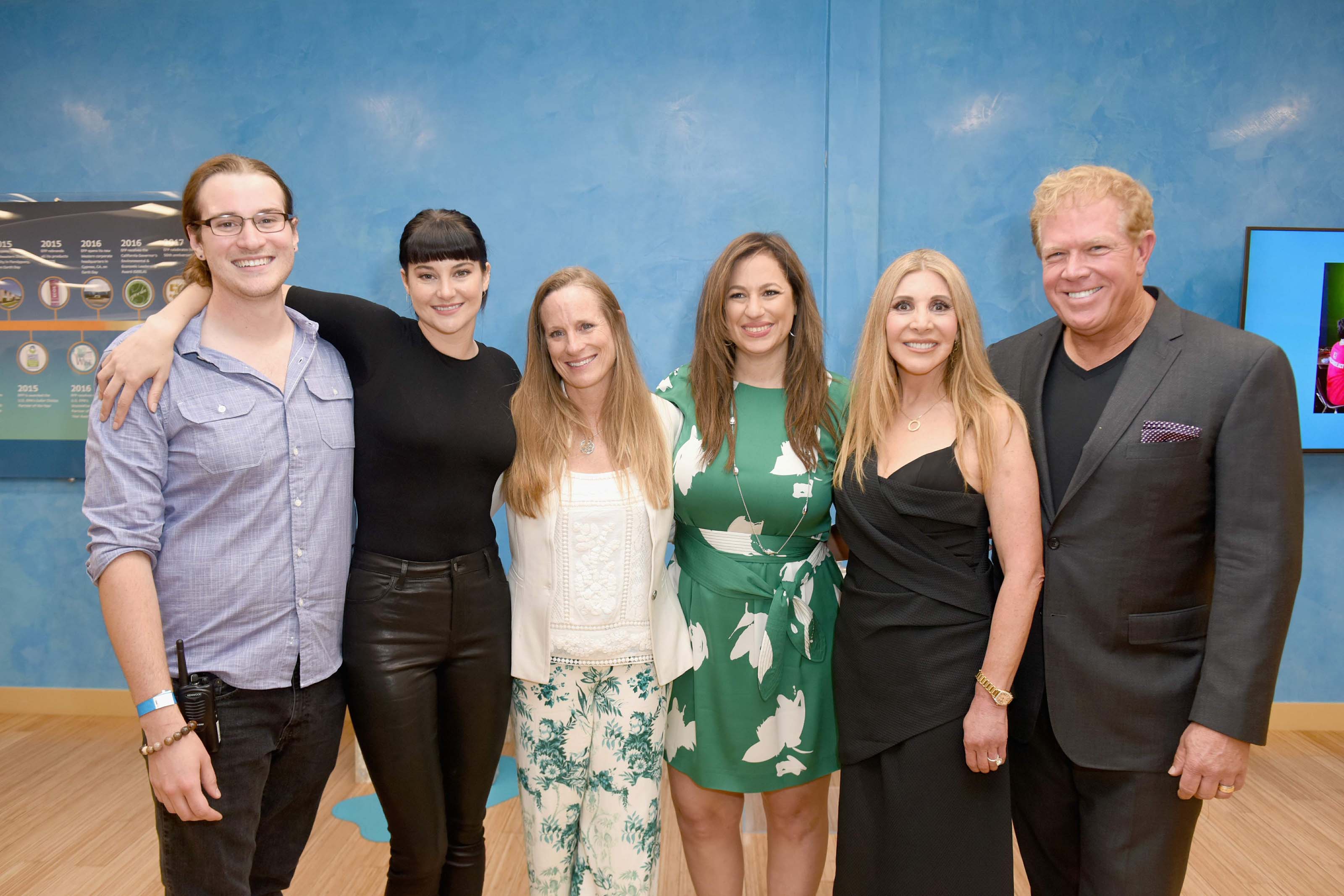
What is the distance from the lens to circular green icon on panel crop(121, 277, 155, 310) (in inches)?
140

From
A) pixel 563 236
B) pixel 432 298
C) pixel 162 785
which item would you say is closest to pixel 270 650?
pixel 162 785

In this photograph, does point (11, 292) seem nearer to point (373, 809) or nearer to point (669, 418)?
point (373, 809)

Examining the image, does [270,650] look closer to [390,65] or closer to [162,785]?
[162,785]

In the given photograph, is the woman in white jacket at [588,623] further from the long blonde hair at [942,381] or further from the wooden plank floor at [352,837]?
the wooden plank floor at [352,837]

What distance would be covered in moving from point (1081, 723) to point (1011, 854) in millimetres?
298

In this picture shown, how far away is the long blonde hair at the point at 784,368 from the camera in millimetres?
1919

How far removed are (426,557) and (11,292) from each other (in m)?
3.16

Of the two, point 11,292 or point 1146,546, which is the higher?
point 11,292

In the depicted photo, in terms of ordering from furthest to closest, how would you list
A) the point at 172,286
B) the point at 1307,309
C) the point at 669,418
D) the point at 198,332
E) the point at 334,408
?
the point at 172,286 → the point at 1307,309 → the point at 669,418 → the point at 334,408 → the point at 198,332

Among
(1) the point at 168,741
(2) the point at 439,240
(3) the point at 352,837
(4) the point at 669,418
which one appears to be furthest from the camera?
(3) the point at 352,837

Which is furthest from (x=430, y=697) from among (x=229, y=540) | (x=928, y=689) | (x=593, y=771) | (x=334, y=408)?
(x=928, y=689)

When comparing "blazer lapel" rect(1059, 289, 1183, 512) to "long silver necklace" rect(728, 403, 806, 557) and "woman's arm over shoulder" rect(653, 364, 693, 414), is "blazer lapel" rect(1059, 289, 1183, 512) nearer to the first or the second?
"long silver necklace" rect(728, 403, 806, 557)

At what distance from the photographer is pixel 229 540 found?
1476 mm

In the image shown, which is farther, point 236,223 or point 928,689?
point 928,689
